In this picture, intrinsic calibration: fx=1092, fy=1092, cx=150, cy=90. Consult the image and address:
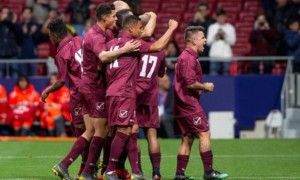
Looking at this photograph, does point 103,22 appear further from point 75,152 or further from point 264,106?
point 264,106

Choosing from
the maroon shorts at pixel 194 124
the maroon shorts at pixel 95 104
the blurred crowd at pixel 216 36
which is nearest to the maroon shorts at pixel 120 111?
the maroon shorts at pixel 95 104

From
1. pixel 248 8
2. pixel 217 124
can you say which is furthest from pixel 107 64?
pixel 248 8

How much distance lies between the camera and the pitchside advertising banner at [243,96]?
2303 cm

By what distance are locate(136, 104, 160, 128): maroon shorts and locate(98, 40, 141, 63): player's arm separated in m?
1.34

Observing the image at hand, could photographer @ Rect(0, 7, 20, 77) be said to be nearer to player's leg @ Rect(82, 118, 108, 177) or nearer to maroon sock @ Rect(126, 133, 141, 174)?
player's leg @ Rect(82, 118, 108, 177)

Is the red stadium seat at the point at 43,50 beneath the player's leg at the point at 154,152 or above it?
above

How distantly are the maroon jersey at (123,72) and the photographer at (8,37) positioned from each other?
10.1 metres

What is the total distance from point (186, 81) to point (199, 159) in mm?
3571

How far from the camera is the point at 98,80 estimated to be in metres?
13.8

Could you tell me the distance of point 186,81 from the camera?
14273 mm

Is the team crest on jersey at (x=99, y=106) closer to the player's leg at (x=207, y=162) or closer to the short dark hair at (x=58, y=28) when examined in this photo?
the short dark hair at (x=58, y=28)

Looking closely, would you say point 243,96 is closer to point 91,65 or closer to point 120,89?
point 91,65

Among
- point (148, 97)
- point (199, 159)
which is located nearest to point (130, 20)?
point (148, 97)

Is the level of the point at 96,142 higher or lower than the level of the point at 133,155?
higher
